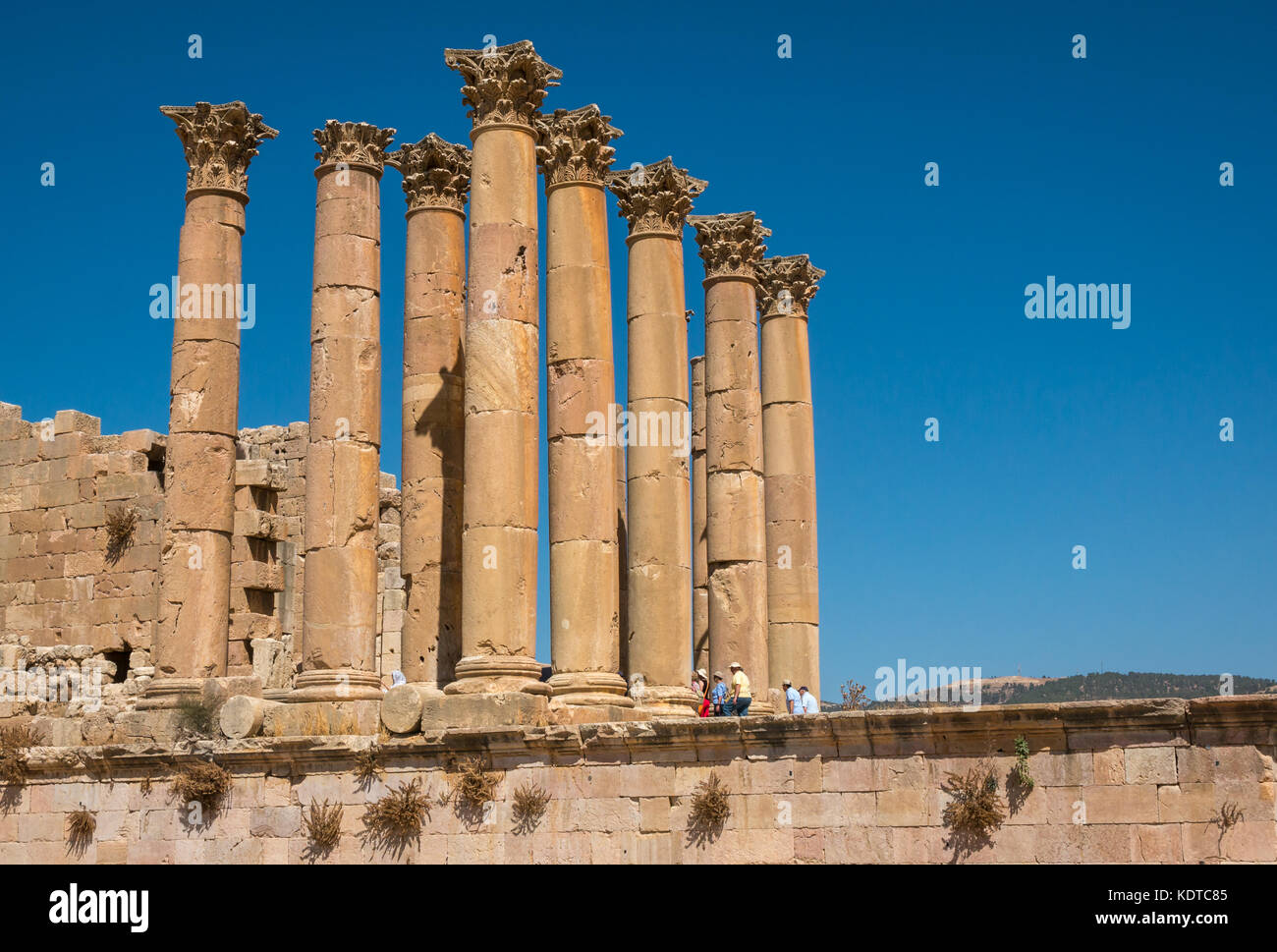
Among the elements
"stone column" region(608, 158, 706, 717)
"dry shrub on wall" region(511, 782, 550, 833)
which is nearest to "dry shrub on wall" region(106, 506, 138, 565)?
"stone column" region(608, 158, 706, 717)

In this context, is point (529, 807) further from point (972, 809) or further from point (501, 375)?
point (501, 375)

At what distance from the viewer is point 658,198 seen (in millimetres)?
27047

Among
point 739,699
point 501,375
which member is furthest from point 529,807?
point 501,375

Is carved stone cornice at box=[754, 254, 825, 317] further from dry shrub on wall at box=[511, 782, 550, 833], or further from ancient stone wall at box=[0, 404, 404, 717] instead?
dry shrub on wall at box=[511, 782, 550, 833]

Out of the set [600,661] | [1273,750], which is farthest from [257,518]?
[1273,750]

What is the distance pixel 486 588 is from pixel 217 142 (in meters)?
9.36

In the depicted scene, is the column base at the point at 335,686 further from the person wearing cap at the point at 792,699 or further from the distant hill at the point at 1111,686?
the distant hill at the point at 1111,686

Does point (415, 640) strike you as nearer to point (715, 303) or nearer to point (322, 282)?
point (322, 282)

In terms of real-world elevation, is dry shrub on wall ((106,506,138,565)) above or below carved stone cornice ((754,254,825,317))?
below

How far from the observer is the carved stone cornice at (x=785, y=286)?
3212cm

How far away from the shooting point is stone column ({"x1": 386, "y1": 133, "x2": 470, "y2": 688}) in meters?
24.3

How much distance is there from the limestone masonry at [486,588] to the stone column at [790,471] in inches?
3.2

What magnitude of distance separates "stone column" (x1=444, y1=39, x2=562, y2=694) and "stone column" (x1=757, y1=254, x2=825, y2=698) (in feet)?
33.9

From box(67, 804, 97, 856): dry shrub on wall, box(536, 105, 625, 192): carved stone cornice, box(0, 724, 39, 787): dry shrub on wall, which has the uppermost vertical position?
box(536, 105, 625, 192): carved stone cornice
